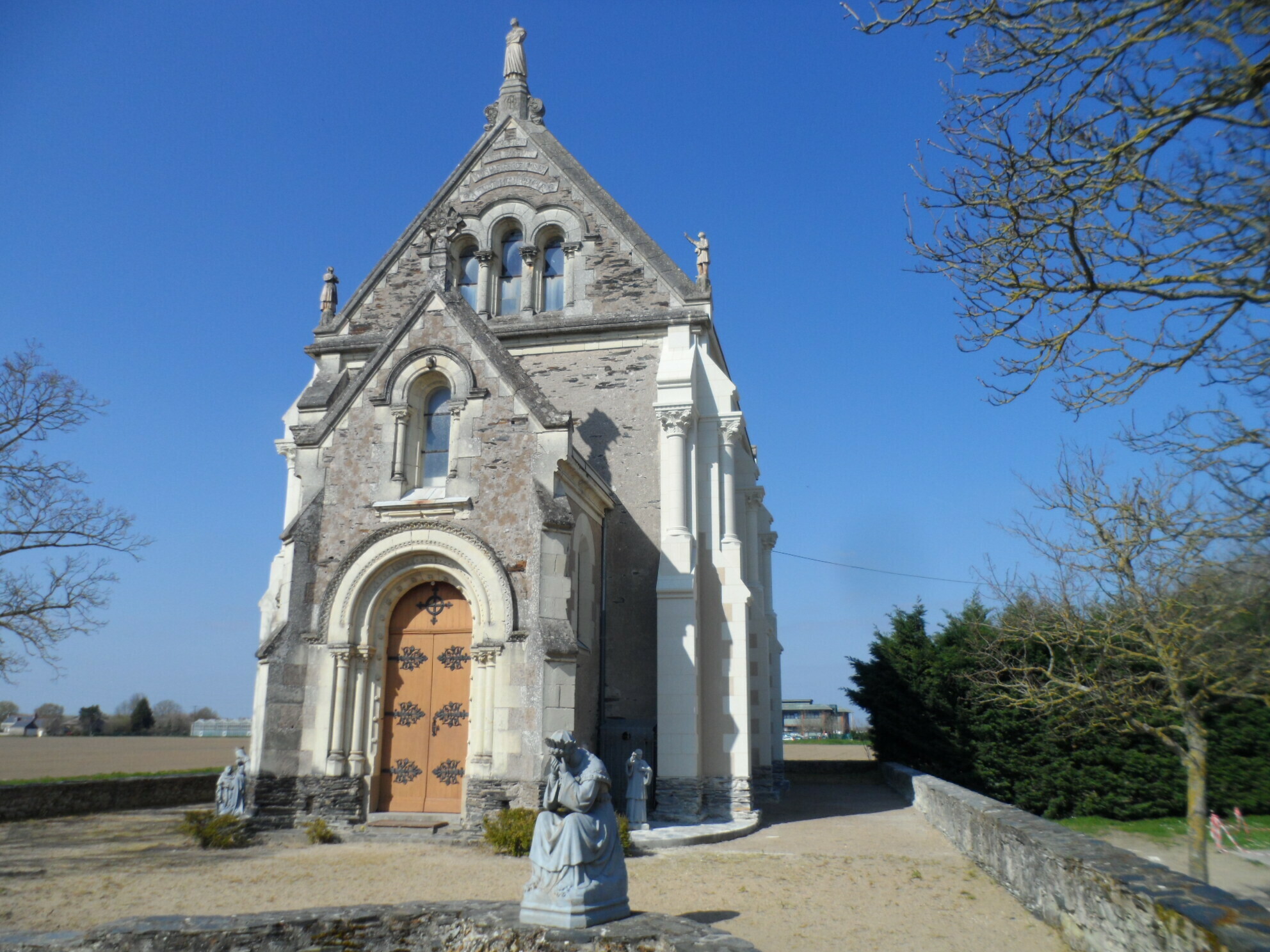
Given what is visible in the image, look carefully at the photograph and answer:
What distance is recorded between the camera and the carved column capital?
1747cm

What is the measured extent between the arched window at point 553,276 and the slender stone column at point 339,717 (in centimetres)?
901

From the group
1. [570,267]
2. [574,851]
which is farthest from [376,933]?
[570,267]

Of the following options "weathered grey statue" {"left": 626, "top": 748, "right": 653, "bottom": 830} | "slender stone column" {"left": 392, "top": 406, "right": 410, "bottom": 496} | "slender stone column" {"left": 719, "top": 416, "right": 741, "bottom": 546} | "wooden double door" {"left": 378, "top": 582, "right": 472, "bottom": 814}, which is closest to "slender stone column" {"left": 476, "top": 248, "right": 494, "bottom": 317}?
"slender stone column" {"left": 392, "top": 406, "right": 410, "bottom": 496}

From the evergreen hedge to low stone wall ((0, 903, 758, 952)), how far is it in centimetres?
1277

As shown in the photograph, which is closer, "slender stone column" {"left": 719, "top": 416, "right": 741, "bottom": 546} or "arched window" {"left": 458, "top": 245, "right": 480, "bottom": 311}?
"slender stone column" {"left": 719, "top": 416, "right": 741, "bottom": 546}

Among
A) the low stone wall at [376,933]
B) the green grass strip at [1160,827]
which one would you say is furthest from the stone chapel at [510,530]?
the green grass strip at [1160,827]

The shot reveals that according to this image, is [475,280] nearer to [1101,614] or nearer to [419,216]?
[419,216]

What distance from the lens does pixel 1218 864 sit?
595 inches

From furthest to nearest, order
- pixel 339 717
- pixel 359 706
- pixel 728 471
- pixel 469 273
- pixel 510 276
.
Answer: pixel 469 273, pixel 510 276, pixel 728 471, pixel 359 706, pixel 339 717

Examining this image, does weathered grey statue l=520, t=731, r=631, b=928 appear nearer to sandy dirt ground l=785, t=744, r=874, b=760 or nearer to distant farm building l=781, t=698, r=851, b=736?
sandy dirt ground l=785, t=744, r=874, b=760

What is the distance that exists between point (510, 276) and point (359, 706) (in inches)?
404

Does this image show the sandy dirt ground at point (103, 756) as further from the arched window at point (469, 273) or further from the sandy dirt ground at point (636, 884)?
the arched window at point (469, 273)

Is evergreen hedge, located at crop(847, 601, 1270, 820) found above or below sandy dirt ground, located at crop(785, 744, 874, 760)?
above

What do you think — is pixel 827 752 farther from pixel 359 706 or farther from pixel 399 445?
pixel 399 445
